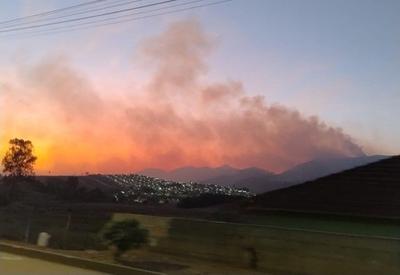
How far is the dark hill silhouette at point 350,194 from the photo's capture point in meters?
19.6

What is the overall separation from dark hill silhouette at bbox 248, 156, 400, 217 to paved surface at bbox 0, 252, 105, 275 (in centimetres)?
856

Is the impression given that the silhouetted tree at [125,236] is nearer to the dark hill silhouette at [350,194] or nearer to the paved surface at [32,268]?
the paved surface at [32,268]

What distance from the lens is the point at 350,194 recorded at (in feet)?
68.2

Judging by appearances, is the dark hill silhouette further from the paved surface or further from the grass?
the paved surface

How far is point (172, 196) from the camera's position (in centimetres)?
7244

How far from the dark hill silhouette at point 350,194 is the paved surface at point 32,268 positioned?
Result: 28.1 ft

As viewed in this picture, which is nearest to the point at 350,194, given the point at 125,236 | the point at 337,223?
the point at 337,223

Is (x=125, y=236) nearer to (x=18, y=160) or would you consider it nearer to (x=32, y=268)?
(x=32, y=268)

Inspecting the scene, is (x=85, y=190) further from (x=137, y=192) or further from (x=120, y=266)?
(x=120, y=266)

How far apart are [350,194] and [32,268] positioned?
1066cm

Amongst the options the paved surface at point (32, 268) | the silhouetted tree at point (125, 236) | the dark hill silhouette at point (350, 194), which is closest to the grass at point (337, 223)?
the dark hill silhouette at point (350, 194)

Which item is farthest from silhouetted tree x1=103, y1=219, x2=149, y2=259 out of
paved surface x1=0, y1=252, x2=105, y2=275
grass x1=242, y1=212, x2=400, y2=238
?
→ grass x1=242, y1=212, x2=400, y2=238

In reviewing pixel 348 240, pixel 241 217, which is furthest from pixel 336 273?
pixel 241 217

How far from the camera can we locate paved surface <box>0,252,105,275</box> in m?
13.9
